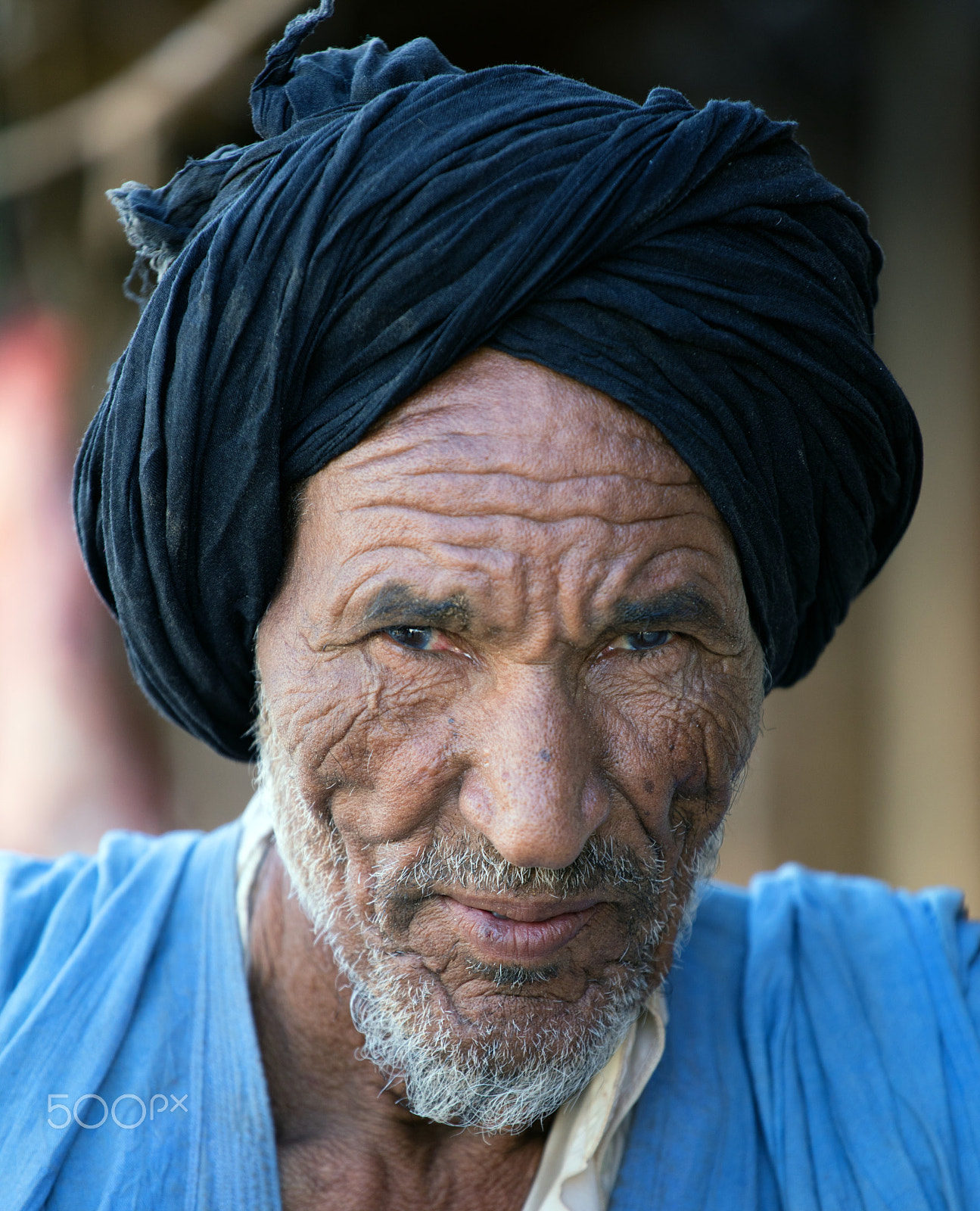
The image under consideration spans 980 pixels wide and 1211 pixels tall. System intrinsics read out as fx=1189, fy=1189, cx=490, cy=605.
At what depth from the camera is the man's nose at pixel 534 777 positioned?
4.77ft

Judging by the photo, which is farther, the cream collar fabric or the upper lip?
the cream collar fabric

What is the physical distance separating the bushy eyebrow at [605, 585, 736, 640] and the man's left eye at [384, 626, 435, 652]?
0.78 ft

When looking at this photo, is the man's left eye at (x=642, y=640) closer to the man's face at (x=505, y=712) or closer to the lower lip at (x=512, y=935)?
the man's face at (x=505, y=712)

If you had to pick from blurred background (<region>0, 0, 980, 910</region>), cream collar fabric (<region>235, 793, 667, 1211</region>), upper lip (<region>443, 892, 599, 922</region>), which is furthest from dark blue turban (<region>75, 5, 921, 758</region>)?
blurred background (<region>0, 0, 980, 910</region>)

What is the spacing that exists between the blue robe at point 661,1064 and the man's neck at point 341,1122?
0.10m

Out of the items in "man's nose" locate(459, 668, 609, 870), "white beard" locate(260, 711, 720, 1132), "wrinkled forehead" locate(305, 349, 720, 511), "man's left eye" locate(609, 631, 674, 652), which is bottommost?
"white beard" locate(260, 711, 720, 1132)

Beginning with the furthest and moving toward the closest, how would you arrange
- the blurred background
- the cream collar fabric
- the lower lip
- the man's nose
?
the blurred background
the cream collar fabric
the lower lip
the man's nose

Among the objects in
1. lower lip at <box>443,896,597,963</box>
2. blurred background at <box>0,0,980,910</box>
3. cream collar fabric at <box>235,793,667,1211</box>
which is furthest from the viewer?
blurred background at <box>0,0,980,910</box>

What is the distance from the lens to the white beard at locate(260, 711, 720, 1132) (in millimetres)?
1570

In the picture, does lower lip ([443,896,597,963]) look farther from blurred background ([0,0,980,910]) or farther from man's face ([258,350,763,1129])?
blurred background ([0,0,980,910])

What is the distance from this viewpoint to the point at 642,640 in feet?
5.30

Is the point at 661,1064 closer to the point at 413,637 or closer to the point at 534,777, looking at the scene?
the point at 534,777

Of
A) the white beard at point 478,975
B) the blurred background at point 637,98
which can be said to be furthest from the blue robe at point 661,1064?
the blurred background at point 637,98

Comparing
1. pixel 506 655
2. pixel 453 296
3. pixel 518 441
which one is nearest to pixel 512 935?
pixel 506 655
